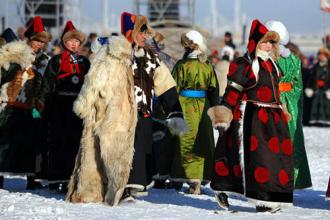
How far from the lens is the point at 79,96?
9.25 meters

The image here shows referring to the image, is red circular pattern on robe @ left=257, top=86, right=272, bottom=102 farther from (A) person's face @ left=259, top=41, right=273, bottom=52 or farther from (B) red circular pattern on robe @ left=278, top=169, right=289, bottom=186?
(B) red circular pattern on robe @ left=278, top=169, right=289, bottom=186

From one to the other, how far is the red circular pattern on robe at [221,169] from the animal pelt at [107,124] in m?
0.81

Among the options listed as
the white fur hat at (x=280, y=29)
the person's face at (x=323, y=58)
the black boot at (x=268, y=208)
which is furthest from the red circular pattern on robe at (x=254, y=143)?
the person's face at (x=323, y=58)

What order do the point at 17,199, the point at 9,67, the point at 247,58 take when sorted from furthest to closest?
1. the point at 9,67
2. the point at 17,199
3. the point at 247,58

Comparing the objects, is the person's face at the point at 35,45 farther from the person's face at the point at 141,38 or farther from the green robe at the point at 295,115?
the green robe at the point at 295,115

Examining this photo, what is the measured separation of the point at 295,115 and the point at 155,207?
1885 millimetres

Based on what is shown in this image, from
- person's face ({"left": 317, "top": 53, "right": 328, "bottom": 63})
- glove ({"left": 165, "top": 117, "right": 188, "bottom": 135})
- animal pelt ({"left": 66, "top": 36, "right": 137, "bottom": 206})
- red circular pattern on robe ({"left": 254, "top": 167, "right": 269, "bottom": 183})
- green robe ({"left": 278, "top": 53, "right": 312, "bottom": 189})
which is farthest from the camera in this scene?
person's face ({"left": 317, "top": 53, "right": 328, "bottom": 63})

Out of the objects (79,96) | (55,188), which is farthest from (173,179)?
(79,96)

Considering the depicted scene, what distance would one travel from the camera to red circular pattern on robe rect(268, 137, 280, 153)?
873cm

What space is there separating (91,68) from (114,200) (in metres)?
1.18

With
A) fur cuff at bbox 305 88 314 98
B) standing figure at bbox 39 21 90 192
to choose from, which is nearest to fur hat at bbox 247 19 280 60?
standing figure at bbox 39 21 90 192

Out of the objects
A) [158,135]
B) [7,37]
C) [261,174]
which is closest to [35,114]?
[7,37]

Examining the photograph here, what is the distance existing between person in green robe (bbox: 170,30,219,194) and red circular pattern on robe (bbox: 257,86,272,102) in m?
1.76

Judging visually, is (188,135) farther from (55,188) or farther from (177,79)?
(55,188)
